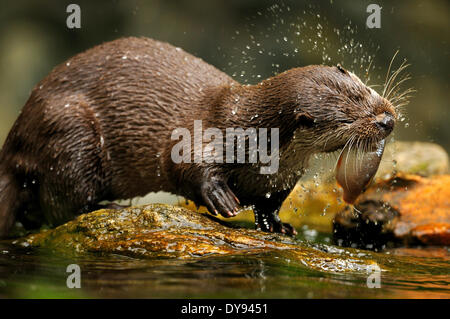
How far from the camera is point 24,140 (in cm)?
332

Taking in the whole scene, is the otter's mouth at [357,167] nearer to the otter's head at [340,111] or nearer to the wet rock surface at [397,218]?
the otter's head at [340,111]

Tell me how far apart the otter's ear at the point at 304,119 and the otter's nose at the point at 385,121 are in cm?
33

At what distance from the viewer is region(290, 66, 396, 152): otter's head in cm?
282

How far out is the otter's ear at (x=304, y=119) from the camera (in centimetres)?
282

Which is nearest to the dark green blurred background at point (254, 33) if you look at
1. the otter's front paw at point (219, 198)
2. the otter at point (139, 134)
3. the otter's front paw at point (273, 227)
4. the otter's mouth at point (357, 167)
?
the otter at point (139, 134)

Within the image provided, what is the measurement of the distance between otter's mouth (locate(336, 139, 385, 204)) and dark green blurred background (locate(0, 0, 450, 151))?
355cm

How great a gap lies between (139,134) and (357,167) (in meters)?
1.26

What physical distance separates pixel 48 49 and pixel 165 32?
146 cm

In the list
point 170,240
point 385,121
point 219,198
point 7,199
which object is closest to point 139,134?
point 219,198

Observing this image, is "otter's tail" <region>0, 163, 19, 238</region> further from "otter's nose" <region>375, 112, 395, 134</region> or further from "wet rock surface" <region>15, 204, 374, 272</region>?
"otter's nose" <region>375, 112, 395, 134</region>

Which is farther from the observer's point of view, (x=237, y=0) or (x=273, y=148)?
(x=237, y=0)
